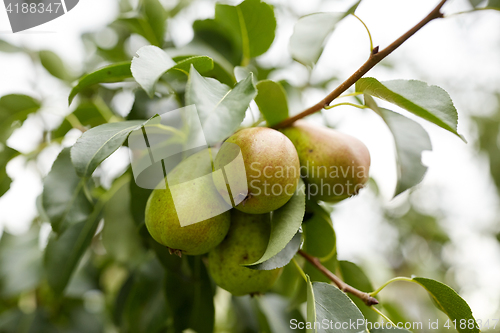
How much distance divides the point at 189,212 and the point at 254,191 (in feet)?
0.30

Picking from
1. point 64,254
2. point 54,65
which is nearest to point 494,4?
point 64,254

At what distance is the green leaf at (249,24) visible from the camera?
616 millimetres

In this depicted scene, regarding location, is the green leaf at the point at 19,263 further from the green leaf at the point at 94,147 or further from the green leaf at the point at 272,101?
the green leaf at the point at 272,101

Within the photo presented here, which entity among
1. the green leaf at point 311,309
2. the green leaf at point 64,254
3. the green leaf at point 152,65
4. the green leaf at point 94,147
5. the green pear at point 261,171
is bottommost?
the green leaf at point 64,254

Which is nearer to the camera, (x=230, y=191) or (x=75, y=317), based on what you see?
(x=230, y=191)

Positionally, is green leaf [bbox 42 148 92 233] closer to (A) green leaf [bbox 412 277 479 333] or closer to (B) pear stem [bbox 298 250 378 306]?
(B) pear stem [bbox 298 250 378 306]

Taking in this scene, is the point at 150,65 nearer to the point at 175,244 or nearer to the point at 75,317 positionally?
the point at 175,244

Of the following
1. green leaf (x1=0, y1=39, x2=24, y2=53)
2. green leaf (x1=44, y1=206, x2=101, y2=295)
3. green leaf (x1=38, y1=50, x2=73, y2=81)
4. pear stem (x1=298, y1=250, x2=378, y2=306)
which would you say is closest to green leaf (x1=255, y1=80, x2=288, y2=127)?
pear stem (x1=298, y1=250, x2=378, y2=306)

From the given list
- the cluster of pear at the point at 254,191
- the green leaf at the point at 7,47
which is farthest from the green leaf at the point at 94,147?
the green leaf at the point at 7,47

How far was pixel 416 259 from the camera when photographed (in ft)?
7.12

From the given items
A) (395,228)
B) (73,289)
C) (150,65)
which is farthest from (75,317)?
(395,228)

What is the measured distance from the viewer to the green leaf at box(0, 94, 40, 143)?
74 cm

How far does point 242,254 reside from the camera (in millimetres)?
494

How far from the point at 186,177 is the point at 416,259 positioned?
2.14 meters
